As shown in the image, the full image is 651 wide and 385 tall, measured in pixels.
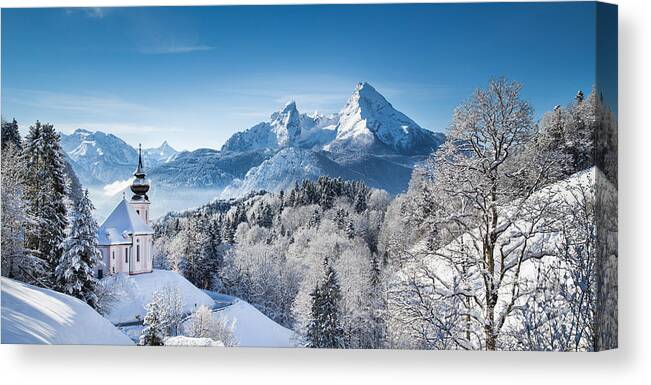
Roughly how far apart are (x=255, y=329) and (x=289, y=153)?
7.01ft

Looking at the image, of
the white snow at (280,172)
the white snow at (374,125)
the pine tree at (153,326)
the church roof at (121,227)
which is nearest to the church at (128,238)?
the church roof at (121,227)

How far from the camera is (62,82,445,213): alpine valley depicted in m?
9.22

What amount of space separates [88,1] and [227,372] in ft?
15.5

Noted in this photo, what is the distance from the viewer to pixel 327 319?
9156 mm

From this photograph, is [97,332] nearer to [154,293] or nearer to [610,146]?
[154,293]

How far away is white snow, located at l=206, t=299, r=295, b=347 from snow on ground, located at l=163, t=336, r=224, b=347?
284mm

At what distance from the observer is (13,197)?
31.0 feet

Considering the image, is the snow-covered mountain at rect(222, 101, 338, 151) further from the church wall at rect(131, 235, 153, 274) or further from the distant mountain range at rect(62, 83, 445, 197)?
the church wall at rect(131, 235, 153, 274)

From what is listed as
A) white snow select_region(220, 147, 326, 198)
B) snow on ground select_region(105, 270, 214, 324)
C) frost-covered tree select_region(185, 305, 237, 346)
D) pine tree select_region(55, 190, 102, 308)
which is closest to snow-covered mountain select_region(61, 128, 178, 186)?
pine tree select_region(55, 190, 102, 308)

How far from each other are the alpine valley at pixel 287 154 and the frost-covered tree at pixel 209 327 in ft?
4.80

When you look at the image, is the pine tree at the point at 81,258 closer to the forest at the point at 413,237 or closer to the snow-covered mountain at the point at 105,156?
the forest at the point at 413,237

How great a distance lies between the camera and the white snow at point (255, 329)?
914 cm

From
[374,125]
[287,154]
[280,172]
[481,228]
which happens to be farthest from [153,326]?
[481,228]

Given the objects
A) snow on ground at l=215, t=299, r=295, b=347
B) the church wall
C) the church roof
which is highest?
the church roof
